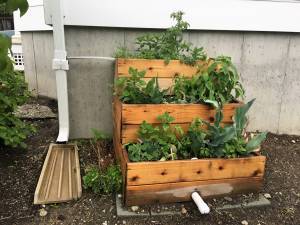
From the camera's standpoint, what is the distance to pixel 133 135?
2443 mm

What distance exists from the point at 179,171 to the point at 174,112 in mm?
493

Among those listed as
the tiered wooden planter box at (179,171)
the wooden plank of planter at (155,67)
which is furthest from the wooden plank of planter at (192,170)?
the wooden plank of planter at (155,67)

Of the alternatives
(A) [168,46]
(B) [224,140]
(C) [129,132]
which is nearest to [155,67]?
(A) [168,46]

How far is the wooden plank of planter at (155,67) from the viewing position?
279 cm

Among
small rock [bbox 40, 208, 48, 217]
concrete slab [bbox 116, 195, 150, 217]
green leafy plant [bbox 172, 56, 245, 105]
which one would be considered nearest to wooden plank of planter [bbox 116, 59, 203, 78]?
green leafy plant [bbox 172, 56, 245, 105]

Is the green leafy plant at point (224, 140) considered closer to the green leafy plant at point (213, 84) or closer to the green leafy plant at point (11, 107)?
the green leafy plant at point (213, 84)

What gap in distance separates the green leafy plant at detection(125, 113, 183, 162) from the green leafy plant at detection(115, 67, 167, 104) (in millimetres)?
208

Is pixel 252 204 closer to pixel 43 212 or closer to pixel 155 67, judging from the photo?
pixel 155 67

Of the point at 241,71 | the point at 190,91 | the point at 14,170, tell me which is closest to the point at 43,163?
the point at 14,170

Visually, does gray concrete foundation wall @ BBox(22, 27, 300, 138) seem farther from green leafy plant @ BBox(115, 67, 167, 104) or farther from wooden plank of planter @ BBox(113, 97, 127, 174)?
green leafy plant @ BBox(115, 67, 167, 104)

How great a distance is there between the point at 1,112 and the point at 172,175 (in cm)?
165

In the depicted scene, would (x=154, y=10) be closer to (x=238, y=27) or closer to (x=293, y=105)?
(x=238, y=27)

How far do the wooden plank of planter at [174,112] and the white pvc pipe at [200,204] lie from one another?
2.01 ft

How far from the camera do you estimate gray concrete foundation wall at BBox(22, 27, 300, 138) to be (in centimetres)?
307
